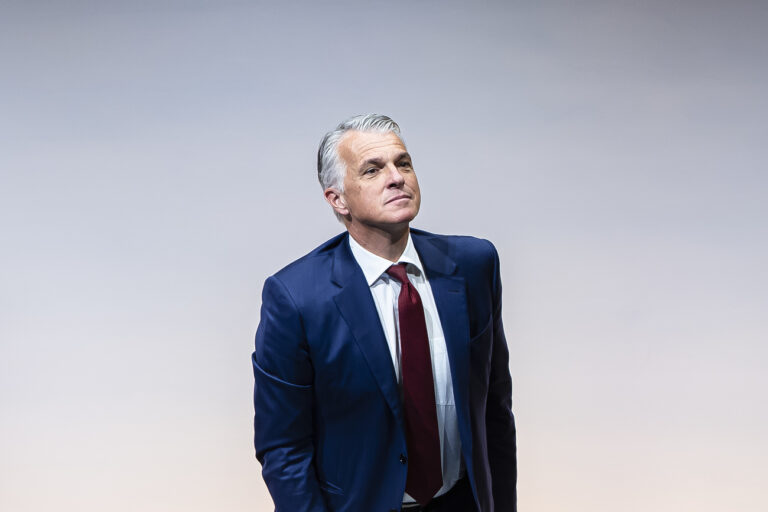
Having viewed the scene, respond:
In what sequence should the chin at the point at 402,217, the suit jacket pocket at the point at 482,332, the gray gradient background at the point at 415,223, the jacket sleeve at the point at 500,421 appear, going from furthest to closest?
the gray gradient background at the point at 415,223 < the jacket sleeve at the point at 500,421 < the suit jacket pocket at the point at 482,332 < the chin at the point at 402,217

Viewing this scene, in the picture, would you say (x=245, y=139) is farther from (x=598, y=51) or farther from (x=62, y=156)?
(x=598, y=51)

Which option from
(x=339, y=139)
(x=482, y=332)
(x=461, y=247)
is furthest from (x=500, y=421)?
(x=339, y=139)

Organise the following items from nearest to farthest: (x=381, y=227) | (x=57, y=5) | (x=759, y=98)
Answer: (x=381, y=227) < (x=57, y=5) < (x=759, y=98)

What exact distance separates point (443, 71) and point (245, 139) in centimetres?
60

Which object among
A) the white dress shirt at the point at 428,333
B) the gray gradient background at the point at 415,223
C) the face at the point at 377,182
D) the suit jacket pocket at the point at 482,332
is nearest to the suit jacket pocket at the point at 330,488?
the white dress shirt at the point at 428,333

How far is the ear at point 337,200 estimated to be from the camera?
1591 millimetres

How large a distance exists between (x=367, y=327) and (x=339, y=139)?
1.25ft

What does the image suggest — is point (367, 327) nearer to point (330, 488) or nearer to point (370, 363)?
point (370, 363)

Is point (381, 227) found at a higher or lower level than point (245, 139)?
lower

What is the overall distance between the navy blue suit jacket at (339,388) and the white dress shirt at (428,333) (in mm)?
28

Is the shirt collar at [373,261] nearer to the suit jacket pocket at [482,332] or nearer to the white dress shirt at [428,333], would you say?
the white dress shirt at [428,333]

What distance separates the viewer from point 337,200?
1600 mm

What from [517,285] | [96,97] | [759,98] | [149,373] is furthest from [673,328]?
[96,97]

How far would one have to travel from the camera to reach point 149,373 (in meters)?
2.32
